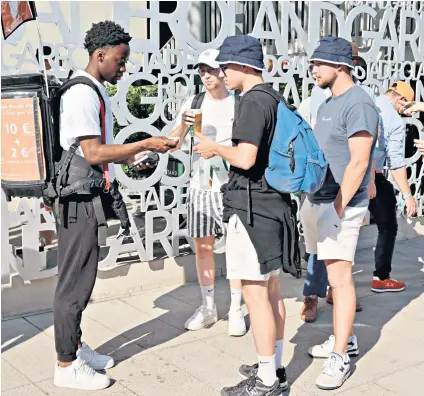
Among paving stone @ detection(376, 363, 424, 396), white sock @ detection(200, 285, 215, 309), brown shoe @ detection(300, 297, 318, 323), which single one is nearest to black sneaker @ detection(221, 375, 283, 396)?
Answer: paving stone @ detection(376, 363, 424, 396)

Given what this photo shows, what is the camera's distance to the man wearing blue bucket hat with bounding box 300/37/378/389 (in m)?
3.84

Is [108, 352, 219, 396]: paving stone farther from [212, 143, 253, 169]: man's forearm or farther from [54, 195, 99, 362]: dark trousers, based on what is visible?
[212, 143, 253, 169]: man's forearm

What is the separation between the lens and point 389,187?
569 centimetres

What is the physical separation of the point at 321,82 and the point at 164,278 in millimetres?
2535

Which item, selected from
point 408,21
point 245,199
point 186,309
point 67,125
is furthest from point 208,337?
point 408,21

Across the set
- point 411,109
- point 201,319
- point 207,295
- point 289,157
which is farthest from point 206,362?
point 411,109

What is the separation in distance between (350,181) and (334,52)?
2.55 ft

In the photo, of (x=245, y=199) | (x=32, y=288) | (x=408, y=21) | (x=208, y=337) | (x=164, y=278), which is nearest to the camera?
(x=245, y=199)

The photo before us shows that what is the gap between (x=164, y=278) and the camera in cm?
581

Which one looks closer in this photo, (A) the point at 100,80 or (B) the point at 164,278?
(A) the point at 100,80

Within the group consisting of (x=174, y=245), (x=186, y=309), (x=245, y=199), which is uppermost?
(x=245, y=199)

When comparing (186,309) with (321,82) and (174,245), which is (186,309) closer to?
(174,245)

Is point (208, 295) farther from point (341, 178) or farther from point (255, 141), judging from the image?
point (255, 141)

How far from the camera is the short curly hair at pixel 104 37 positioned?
12.2 feet
